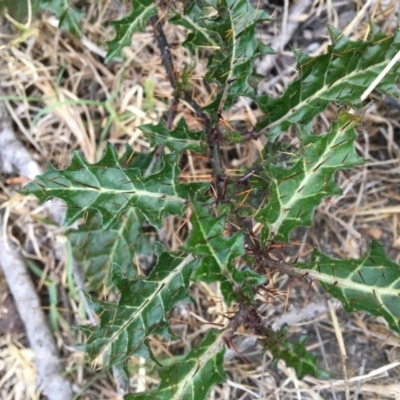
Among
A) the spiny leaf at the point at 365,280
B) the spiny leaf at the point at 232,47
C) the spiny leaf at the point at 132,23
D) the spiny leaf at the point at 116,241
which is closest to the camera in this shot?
the spiny leaf at the point at 365,280

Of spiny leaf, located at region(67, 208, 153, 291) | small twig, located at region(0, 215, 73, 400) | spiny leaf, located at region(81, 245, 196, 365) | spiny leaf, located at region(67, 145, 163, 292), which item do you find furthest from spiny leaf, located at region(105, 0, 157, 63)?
small twig, located at region(0, 215, 73, 400)

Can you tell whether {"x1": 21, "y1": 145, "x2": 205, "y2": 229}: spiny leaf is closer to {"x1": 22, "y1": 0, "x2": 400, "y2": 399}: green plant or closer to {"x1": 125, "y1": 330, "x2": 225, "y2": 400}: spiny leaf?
{"x1": 22, "y1": 0, "x2": 400, "y2": 399}: green plant

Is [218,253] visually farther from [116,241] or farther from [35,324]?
[35,324]

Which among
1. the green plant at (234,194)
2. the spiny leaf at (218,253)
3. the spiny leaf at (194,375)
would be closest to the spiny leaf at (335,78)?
the green plant at (234,194)

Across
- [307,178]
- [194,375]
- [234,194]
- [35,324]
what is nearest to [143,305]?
[194,375]

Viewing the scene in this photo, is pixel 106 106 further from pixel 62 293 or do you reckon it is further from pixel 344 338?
pixel 344 338

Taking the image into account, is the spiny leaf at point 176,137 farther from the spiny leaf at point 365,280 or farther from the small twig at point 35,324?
the small twig at point 35,324

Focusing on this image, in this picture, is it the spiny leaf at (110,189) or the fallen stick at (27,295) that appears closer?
the spiny leaf at (110,189)
